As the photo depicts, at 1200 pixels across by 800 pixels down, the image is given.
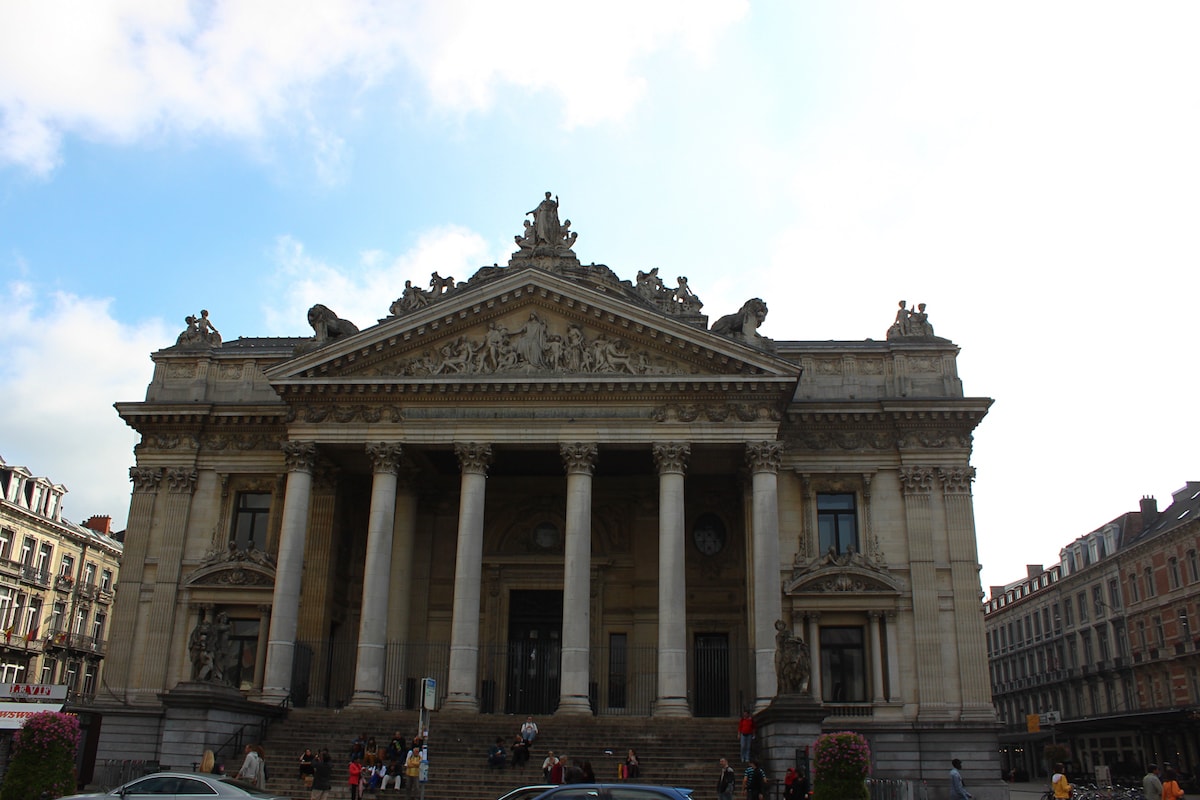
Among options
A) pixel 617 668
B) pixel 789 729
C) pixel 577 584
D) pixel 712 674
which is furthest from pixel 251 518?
pixel 789 729

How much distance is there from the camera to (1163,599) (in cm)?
5834

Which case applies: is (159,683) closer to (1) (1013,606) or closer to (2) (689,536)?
(2) (689,536)

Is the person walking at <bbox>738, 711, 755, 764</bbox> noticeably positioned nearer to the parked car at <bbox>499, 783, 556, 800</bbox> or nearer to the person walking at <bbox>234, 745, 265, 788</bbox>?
the parked car at <bbox>499, 783, 556, 800</bbox>

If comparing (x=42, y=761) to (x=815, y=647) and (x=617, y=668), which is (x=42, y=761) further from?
(x=815, y=647)

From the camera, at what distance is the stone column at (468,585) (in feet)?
106

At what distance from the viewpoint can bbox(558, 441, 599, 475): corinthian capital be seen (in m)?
34.1

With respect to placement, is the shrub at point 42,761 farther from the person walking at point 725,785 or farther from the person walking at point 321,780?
→ the person walking at point 725,785

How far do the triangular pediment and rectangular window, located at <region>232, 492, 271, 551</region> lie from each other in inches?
243

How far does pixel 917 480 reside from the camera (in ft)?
121

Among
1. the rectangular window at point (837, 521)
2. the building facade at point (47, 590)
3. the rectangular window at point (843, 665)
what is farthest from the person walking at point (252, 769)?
the building facade at point (47, 590)

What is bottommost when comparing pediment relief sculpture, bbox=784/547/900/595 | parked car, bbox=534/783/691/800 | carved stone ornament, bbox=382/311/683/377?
parked car, bbox=534/783/691/800

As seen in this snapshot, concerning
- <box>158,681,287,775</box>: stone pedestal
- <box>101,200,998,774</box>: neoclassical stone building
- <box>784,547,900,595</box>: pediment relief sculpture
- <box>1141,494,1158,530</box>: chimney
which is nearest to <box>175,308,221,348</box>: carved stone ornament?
<box>101,200,998,774</box>: neoclassical stone building

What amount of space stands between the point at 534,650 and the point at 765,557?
1069 cm

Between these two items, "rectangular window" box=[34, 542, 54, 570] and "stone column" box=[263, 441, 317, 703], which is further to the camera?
"rectangular window" box=[34, 542, 54, 570]
